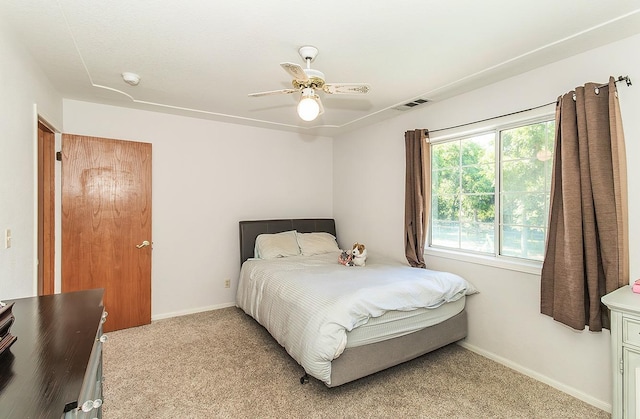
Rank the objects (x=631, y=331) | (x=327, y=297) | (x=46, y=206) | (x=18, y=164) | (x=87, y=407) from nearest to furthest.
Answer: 1. (x=87, y=407)
2. (x=631, y=331)
3. (x=18, y=164)
4. (x=327, y=297)
5. (x=46, y=206)

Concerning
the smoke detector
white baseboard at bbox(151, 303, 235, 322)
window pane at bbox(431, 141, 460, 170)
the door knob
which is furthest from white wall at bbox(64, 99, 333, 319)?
window pane at bbox(431, 141, 460, 170)

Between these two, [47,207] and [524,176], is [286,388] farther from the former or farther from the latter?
[47,207]

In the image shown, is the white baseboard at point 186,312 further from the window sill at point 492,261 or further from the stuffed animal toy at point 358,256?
the window sill at point 492,261

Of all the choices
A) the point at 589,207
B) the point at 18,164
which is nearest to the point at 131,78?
the point at 18,164

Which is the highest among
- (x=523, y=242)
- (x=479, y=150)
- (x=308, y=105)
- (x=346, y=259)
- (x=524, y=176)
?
(x=308, y=105)

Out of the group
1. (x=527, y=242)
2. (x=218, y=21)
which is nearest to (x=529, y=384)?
(x=527, y=242)

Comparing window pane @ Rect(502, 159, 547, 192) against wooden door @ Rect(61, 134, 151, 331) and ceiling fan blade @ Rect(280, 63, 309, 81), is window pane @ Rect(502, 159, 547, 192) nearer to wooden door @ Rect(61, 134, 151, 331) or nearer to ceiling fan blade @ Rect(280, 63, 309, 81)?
ceiling fan blade @ Rect(280, 63, 309, 81)

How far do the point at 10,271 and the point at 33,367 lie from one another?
4.46ft

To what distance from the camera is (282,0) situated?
5.39 ft

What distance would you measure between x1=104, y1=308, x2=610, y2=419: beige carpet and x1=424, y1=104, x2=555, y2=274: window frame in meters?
0.86

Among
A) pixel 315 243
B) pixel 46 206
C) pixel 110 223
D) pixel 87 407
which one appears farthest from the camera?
pixel 315 243

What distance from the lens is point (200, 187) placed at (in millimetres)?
3869

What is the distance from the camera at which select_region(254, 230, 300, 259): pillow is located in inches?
149

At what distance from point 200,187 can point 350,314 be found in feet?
8.68
